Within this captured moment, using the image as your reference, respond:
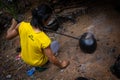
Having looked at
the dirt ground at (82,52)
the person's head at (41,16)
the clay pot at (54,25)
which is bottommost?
the dirt ground at (82,52)

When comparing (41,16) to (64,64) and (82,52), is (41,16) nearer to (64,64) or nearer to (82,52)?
(64,64)

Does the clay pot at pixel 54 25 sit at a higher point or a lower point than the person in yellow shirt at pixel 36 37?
lower

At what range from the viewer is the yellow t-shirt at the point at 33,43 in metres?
3.95

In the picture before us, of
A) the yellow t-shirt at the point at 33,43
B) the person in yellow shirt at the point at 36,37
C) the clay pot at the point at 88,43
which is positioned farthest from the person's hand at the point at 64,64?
the clay pot at the point at 88,43

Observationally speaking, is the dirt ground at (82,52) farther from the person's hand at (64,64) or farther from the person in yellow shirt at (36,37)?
the person in yellow shirt at (36,37)

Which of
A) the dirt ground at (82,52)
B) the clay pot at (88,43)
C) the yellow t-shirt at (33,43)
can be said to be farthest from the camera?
the clay pot at (88,43)

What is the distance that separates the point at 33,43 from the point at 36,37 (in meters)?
0.16

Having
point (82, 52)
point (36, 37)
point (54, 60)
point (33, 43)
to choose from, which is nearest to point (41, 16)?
point (36, 37)

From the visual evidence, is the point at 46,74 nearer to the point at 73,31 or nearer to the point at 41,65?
the point at 41,65

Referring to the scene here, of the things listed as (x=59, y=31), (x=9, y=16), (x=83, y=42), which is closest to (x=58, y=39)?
(x=59, y=31)

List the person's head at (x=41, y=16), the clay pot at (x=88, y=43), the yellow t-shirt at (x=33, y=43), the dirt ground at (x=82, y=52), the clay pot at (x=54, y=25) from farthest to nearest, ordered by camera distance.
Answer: the clay pot at (x=54, y=25) < the clay pot at (x=88, y=43) < the dirt ground at (x=82, y=52) < the yellow t-shirt at (x=33, y=43) < the person's head at (x=41, y=16)

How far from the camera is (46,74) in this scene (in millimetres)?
4734

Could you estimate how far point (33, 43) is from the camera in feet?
13.3

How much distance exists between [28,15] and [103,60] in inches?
102
